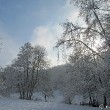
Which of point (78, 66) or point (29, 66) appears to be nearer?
point (78, 66)

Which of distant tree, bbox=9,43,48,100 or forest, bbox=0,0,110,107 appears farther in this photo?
distant tree, bbox=9,43,48,100

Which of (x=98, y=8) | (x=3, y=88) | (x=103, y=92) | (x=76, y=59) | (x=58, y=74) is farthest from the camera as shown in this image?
(x=58, y=74)

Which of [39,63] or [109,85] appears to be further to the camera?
[39,63]

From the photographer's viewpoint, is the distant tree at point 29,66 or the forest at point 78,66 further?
the distant tree at point 29,66

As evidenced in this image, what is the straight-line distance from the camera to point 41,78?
65438 mm

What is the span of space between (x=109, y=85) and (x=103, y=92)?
3.32 metres

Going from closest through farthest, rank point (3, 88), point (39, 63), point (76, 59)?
point (76, 59)
point (39, 63)
point (3, 88)

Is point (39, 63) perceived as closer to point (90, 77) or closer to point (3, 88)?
point (3, 88)

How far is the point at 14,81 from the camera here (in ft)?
223

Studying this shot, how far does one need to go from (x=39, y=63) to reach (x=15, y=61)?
20.0ft

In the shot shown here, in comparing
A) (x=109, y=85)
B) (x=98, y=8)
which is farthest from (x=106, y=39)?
(x=109, y=85)

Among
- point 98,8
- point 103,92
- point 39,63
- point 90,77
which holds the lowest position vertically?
point 103,92

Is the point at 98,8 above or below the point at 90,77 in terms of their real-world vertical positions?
above

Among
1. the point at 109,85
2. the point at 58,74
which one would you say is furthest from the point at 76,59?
the point at 58,74
